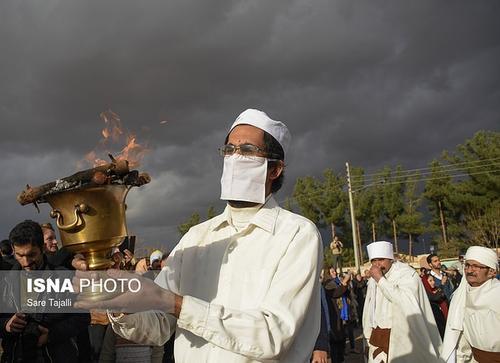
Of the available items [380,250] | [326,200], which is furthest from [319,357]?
[326,200]

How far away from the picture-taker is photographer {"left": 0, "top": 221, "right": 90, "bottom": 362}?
151 inches

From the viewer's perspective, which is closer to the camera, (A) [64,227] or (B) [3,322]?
(A) [64,227]

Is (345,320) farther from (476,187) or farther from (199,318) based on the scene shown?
(476,187)

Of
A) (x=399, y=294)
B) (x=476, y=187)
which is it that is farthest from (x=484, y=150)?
(x=399, y=294)

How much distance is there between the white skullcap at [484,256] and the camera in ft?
20.7

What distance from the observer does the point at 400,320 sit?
21.9 ft

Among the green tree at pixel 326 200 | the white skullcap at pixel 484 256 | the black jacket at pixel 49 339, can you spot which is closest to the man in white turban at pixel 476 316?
the white skullcap at pixel 484 256

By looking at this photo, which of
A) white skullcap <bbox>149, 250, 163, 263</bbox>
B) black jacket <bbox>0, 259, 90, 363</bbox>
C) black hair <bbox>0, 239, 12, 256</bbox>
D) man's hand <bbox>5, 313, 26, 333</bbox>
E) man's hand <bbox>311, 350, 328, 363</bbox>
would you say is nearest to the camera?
man's hand <bbox>5, 313, 26, 333</bbox>

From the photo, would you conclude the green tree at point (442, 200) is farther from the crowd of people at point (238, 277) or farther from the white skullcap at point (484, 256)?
the crowd of people at point (238, 277)

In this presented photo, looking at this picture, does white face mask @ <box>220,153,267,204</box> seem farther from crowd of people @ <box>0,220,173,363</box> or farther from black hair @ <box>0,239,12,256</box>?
black hair @ <box>0,239,12,256</box>

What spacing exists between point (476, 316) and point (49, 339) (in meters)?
4.83

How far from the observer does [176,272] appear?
2.37 metres

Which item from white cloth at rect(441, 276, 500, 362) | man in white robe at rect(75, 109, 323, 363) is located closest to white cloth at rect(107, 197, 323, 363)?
man in white robe at rect(75, 109, 323, 363)

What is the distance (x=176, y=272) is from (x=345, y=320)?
1060cm
